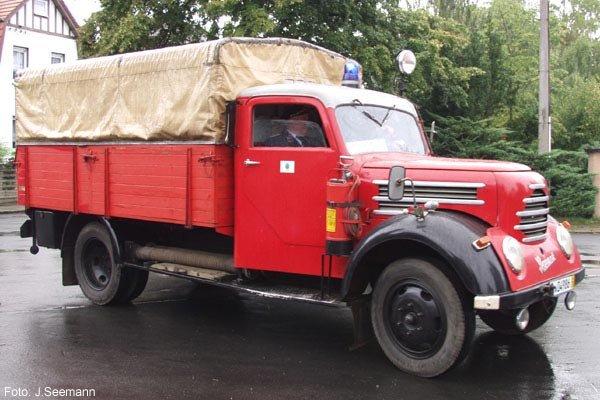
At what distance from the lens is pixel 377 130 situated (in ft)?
21.2

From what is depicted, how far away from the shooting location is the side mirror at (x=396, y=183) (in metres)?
5.32

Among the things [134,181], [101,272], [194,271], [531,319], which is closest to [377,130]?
[531,319]

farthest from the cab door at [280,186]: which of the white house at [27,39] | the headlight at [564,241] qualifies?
the white house at [27,39]

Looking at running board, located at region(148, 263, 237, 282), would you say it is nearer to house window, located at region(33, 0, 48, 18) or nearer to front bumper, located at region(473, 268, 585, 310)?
front bumper, located at region(473, 268, 585, 310)

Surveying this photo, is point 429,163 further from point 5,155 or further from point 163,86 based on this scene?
point 5,155

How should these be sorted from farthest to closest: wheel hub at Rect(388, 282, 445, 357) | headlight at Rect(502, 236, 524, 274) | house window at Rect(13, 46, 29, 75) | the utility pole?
house window at Rect(13, 46, 29, 75) < the utility pole < wheel hub at Rect(388, 282, 445, 357) < headlight at Rect(502, 236, 524, 274)

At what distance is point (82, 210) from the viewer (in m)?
8.05

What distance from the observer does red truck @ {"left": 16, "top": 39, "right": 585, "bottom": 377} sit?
5262 millimetres

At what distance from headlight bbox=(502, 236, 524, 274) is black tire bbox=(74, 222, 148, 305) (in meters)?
4.48

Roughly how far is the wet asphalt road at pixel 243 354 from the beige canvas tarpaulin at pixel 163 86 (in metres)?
1.94

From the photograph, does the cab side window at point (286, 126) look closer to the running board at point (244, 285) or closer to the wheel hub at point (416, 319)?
the running board at point (244, 285)

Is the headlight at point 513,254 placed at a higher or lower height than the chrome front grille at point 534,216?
lower

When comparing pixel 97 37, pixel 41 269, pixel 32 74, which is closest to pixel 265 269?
pixel 32 74

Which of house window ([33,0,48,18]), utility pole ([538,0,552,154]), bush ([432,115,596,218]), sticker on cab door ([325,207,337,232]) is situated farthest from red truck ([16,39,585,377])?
house window ([33,0,48,18])
